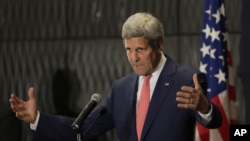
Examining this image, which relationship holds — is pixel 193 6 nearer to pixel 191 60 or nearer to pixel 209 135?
pixel 191 60

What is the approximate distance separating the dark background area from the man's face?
61.3 inches

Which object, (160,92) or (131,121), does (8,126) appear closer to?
(131,121)

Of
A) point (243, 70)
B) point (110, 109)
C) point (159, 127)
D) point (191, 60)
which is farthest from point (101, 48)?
point (159, 127)

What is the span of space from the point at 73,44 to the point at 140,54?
2064mm

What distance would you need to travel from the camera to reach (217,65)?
430 centimetres

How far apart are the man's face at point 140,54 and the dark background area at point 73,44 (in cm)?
156

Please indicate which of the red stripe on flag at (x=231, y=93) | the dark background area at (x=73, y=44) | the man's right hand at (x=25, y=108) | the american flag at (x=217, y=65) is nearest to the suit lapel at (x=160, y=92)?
the man's right hand at (x=25, y=108)

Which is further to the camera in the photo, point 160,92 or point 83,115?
point 160,92

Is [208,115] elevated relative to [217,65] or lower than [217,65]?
lower

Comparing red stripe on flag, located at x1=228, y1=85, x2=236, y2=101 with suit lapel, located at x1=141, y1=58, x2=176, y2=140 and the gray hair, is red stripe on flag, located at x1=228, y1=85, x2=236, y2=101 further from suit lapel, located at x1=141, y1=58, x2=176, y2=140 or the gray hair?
the gray hair

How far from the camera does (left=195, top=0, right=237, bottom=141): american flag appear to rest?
4.30m

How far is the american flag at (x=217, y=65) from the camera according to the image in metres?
4.30

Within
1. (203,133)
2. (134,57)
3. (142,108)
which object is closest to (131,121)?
(142,108)

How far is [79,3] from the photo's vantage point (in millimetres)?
5121
